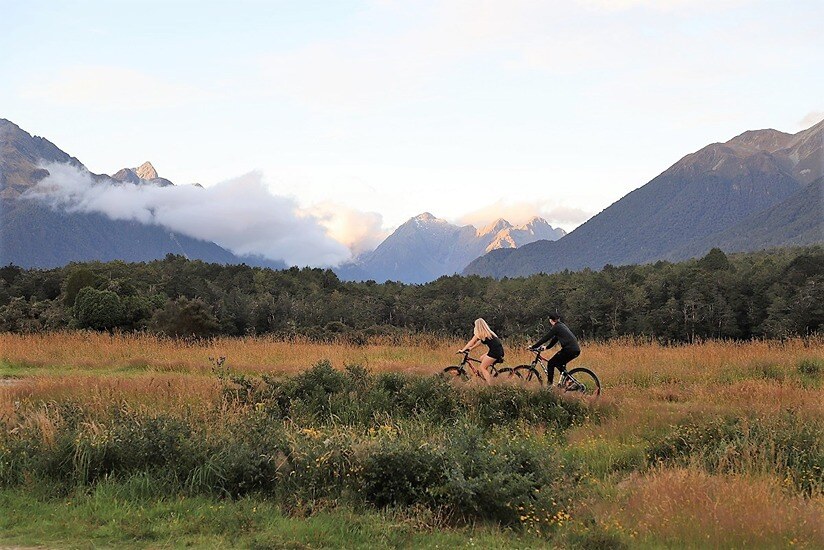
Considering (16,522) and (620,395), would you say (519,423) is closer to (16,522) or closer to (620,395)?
(620,395)

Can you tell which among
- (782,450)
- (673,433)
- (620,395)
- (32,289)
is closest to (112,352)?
(620,395)

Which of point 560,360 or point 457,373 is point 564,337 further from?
point 457,373

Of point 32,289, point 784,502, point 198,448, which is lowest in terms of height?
point 784,502

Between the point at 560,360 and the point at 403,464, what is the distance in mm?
6555

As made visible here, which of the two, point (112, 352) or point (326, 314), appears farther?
point (326, 314)

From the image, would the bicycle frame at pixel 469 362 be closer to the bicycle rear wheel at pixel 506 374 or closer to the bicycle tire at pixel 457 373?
the bicycle rear wheel at pixel 506 374

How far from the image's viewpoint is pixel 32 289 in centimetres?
4678

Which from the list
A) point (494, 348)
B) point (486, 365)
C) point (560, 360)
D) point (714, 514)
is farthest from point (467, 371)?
point (714, 514)

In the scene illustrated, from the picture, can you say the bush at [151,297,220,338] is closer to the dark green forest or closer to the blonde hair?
the dark green forest

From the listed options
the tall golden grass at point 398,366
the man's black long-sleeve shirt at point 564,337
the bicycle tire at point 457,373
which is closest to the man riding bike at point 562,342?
the man's black long-sleeve shirt at point 564,337

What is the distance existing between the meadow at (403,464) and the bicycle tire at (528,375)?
757 millimetres

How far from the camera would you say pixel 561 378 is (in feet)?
43.7

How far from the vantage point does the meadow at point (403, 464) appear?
262 inches

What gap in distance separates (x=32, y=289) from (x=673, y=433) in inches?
1956
